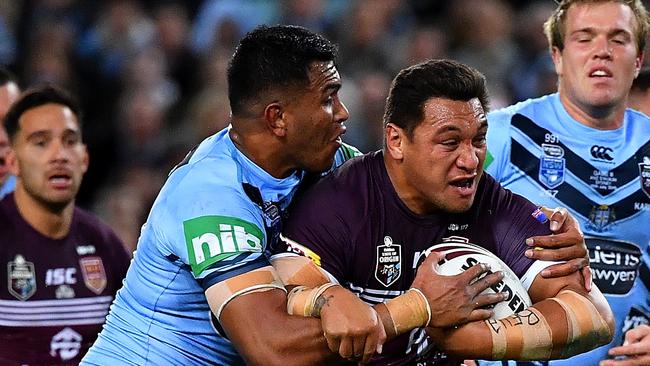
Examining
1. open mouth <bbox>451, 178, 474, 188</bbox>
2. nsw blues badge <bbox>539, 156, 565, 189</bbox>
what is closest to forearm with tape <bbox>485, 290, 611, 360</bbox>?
open mouth <bbox>451, 178, 474, 188</bbox>

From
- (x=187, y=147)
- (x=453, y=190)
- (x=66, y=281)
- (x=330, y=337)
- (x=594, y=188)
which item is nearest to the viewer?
(x=330, y=337)

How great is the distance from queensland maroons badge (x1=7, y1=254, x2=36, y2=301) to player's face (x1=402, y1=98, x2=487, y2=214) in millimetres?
2253

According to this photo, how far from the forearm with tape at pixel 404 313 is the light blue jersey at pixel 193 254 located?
465 millimetres

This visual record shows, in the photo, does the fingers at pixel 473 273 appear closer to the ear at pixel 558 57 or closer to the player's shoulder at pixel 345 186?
the player's shoulder at pixel 345 186

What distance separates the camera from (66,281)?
19.9ft

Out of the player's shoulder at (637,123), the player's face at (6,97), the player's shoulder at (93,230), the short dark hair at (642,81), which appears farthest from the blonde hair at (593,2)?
the player's face at (6,97)

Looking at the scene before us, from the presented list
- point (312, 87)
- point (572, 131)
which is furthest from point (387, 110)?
point (572, 131)

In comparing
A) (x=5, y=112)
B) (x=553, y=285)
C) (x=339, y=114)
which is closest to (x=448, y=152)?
(x=339, y=114)

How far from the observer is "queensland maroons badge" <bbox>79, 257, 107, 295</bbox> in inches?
241

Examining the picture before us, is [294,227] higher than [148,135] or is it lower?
lower

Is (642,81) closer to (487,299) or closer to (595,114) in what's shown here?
(595,114)

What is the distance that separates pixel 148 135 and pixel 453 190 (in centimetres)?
539

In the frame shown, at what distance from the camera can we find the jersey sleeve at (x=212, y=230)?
14.2 feet

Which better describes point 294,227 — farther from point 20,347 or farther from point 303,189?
point 20,347
